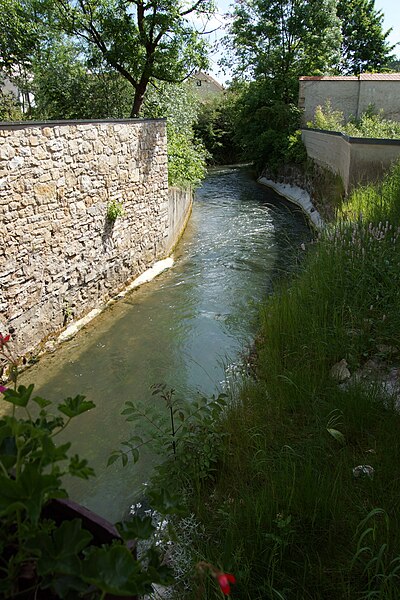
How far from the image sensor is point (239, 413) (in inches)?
138

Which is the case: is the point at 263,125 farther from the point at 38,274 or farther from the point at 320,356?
the point at 320,356

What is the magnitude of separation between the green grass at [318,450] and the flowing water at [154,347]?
73 cm

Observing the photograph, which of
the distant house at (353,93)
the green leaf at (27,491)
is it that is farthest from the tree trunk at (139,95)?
the green leaf at (27,491)

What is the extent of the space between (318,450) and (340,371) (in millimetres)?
933

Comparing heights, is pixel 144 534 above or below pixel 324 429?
above

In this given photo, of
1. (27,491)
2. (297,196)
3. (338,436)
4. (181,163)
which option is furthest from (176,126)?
(27,491)

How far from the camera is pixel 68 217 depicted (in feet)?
20.8

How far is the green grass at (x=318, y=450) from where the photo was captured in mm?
2104

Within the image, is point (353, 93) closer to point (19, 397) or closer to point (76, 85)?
point (76, 85)

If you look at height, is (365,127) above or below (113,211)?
above

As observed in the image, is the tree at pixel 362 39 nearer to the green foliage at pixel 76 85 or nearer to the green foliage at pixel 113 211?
the green foliage at pixel 76 85

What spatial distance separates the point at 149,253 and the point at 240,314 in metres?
2.77

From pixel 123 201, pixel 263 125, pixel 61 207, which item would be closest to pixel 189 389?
pixel 61 207

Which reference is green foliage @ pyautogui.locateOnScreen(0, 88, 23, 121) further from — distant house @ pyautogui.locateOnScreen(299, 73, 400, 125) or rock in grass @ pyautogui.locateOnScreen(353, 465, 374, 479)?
rock in grass @ pyautogui.locateOnScreen(353, 465, 374, 479)
